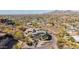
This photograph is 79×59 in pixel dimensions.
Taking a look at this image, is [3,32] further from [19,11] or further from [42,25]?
[42,25]

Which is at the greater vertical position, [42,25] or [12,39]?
[42,25]
